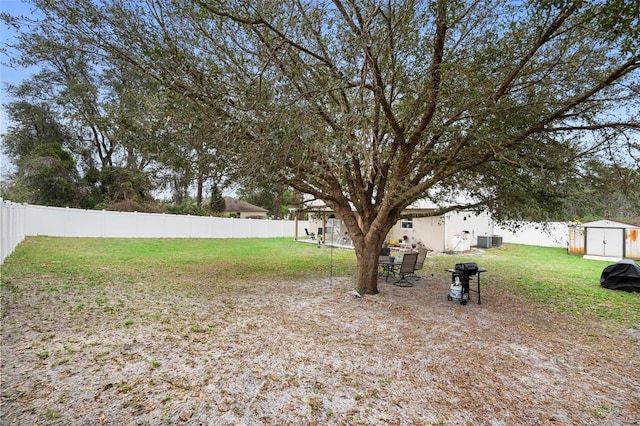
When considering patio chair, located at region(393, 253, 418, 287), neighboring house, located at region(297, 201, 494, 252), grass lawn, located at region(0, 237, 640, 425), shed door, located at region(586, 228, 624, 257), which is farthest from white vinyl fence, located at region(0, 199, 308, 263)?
shed door, located at region(586, 228, 624, 257)

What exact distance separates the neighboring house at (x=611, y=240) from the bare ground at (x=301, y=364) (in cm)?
1269

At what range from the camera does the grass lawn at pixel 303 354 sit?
292 centimetres

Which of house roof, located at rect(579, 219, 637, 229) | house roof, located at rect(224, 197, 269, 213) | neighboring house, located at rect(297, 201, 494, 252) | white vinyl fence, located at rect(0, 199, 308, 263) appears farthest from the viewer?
house roof, located at rect(224, 197, 269, 213)

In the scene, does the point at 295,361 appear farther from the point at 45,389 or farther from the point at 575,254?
the point at 575,254

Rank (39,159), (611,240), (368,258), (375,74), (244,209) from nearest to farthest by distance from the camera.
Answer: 1. (375,74)
2. (368,258)
3. (611,240)
4. (39,159)
5. (244,209)

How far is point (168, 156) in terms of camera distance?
21.2 feet

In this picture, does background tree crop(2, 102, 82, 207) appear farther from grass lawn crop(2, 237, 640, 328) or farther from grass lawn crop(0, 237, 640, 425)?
grass lawn crop(0, 237, 640, 425)

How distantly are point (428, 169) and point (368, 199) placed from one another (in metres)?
1.56

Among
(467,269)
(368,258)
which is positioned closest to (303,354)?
(368,258)

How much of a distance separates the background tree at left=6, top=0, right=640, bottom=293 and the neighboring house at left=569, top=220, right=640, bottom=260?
12324mm

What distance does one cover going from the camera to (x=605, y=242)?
602 inches

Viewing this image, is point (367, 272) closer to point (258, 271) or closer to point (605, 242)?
point (258, 271)

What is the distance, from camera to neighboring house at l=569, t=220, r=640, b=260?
587 inches

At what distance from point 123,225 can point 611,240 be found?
2490 centimetres
